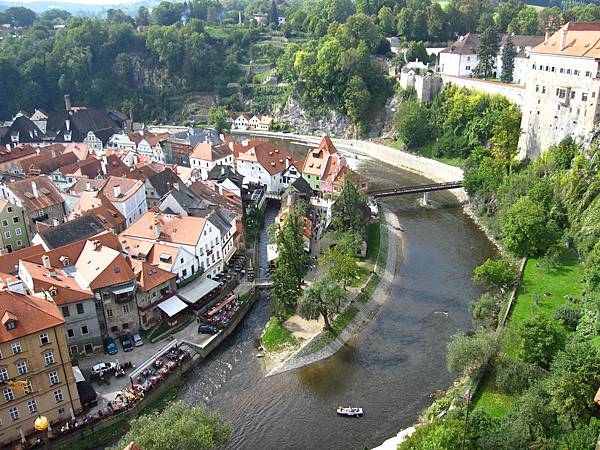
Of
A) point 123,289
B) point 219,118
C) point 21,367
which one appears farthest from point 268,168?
point 219,118

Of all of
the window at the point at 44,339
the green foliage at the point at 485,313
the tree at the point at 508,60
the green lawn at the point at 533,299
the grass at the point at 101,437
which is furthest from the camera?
the tree at the point at 508,60

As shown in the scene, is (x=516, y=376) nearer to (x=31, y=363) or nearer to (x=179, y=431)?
(x=179, y=431)

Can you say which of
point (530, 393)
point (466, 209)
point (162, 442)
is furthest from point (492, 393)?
point (466, 209)

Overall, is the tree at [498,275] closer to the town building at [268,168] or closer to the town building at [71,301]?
the town building at [71,301]

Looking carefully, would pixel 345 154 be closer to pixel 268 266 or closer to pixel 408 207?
pixel 408 207

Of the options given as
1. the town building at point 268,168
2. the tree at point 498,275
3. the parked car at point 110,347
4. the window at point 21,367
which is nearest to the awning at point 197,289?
the parked car at point 110,347

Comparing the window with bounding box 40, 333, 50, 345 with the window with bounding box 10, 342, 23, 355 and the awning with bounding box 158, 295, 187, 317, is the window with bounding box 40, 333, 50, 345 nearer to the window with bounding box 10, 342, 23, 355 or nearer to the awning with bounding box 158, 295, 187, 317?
the window with bounding box 10, 342, 23, 355
